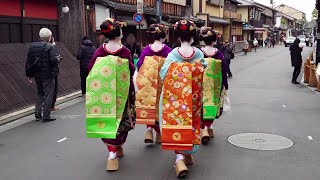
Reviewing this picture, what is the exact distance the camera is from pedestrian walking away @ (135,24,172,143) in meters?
5.85

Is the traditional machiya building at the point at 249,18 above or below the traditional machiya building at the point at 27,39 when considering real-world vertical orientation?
above

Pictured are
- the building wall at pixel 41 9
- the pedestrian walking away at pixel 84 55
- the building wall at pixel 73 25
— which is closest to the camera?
the pedestrian walking away at pixel 84 55

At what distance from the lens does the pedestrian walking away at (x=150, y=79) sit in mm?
5848

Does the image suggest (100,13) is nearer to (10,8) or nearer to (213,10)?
(10,8)

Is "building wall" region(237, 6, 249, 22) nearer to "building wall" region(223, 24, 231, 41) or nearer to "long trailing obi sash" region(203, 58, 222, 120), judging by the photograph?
"building wall" region(223, 24, 231, 41)

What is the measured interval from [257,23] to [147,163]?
61132 millimetres

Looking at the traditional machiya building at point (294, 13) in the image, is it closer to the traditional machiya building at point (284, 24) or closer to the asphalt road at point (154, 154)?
the traditional machiya building at point (284, 24)

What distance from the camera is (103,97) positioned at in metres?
4.88

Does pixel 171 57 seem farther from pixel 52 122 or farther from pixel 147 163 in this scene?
pixel 52 122

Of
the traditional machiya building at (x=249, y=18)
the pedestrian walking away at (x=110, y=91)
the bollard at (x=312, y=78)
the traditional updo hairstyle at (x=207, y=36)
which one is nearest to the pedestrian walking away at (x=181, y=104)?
the pedestrian walking away at (x=110, y=91)

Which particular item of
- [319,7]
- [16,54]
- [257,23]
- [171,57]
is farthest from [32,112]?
[257,23]

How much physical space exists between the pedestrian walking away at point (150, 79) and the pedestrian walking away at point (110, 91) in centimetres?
76

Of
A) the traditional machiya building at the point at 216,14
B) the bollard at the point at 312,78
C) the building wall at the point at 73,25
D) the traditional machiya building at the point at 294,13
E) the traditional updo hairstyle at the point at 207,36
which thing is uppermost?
the traditional machiya building at the point at 294,13

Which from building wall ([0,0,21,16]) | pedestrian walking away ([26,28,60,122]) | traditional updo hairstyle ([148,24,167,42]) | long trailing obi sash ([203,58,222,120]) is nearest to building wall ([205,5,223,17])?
building wall ([0,0,21,16])
